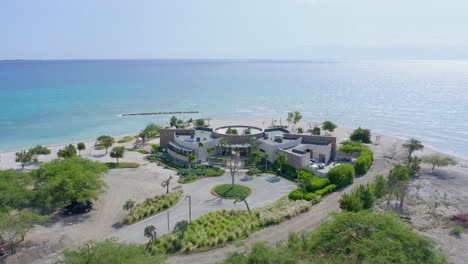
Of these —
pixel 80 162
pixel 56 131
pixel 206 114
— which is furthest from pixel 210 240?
pixel 206 114

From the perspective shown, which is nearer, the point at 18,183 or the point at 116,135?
the point at 18,183

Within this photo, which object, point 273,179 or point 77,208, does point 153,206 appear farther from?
point 273,179

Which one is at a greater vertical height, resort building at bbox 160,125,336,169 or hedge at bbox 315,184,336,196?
resort building at bbox 160,125,336,169

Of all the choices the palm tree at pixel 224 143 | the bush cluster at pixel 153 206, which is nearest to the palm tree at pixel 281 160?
the palm tree at pixel 224 143

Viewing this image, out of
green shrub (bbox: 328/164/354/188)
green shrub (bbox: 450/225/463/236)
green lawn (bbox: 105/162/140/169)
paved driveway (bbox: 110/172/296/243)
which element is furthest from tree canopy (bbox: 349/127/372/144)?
green lawn (bbox: 105/162/140/169)

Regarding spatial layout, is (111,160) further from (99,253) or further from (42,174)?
(99,253)

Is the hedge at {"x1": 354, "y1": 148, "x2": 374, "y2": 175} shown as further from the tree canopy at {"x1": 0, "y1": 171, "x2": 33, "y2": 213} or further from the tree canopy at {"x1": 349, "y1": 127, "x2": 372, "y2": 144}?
the tree canopy at {"x1": 0, "y1": 171, "x2": 33, "y2": 213}
